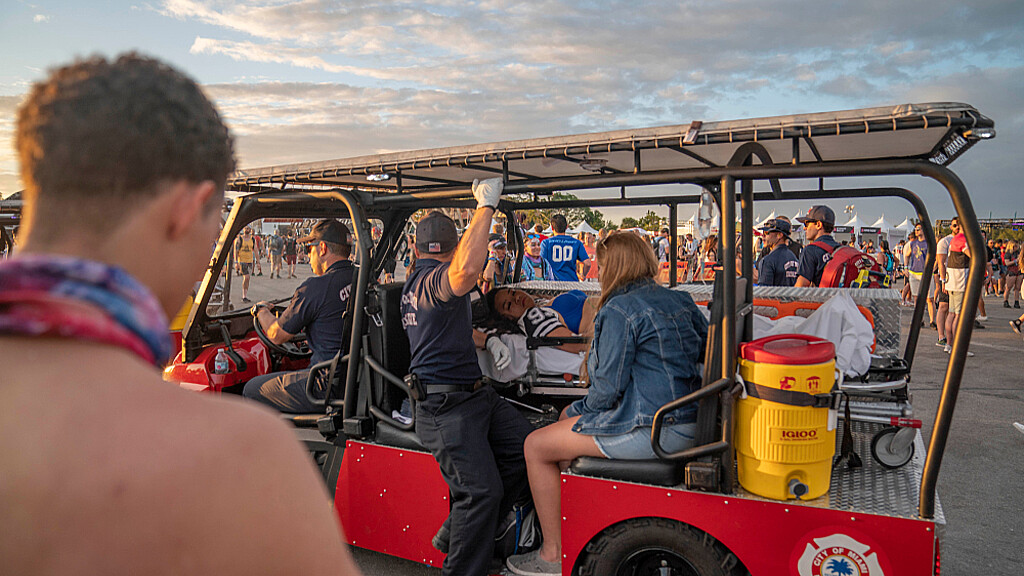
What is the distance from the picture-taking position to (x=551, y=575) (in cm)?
315

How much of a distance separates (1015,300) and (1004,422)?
13772mm

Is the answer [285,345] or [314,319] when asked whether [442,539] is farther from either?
[285,345]

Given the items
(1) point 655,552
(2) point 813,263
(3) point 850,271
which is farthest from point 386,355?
(2) point 813,263

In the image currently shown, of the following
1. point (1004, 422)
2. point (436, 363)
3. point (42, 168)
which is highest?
point (42, 168)

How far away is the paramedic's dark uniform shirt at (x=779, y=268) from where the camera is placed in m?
6.41

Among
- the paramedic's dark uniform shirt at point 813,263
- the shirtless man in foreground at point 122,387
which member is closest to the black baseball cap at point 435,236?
the shirtless man in foreground at point 122,387

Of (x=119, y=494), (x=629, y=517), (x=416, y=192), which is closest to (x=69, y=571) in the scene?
(x=119, y=494)

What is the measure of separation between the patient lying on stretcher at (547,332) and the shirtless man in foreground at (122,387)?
11.9 ft

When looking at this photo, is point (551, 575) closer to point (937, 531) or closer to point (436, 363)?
point (436, 363)

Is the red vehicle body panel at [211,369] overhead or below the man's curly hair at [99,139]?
below

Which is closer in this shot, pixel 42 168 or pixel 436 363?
pixel 42 168

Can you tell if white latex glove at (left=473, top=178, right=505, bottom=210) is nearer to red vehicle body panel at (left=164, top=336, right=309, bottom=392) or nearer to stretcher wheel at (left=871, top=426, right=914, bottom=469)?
stretcher wheel at (left=871, top=426, right=914, bottom=469)

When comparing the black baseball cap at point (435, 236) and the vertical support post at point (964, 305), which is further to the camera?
the black baseball cap at point (435, 236)

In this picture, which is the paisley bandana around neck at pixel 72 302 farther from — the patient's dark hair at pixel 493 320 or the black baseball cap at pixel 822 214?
the black baseball cap at pixel 822 214
